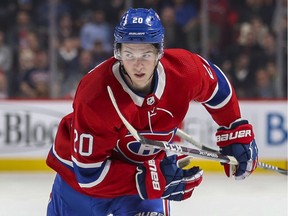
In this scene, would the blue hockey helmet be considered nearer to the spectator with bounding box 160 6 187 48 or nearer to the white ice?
the white ice

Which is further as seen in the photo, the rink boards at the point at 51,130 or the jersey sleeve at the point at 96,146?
the rink boards at the point at 51,130

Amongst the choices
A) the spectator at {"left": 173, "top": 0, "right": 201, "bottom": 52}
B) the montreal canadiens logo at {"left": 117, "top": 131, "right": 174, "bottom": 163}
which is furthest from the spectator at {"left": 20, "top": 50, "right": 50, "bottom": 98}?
the montreal canadiens logo at {"left": 117, "top": 131, "right": 174, "bottom": 163}

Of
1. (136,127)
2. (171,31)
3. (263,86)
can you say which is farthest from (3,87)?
(136,127)

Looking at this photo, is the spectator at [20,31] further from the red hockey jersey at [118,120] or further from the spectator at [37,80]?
the red hockey jersey at [118,120]

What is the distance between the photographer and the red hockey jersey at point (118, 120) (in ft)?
8.28

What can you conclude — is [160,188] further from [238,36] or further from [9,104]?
[238,36]

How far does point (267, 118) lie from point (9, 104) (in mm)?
2057

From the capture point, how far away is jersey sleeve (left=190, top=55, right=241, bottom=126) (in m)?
2.83

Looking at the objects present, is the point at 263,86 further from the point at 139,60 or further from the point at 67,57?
the point at 139,60

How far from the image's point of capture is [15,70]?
20.1 feet

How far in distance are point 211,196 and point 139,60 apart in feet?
7.63

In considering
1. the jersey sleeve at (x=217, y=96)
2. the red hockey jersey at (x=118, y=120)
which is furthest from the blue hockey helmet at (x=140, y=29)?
the jersey sleeve at (x=217, y=96)

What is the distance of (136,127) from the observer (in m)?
2.64

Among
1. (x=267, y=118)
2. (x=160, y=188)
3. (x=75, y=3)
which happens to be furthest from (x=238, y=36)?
(x=160, y=188)
